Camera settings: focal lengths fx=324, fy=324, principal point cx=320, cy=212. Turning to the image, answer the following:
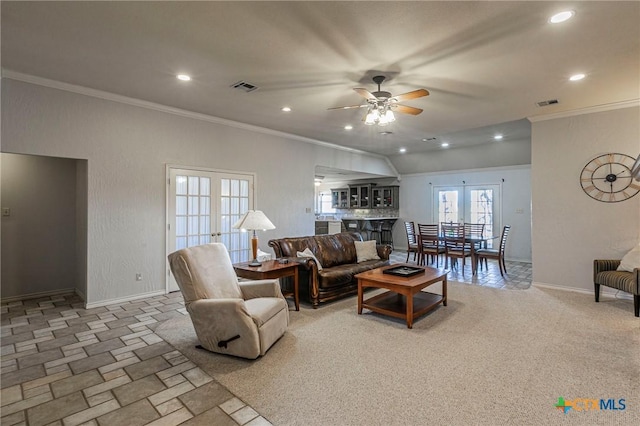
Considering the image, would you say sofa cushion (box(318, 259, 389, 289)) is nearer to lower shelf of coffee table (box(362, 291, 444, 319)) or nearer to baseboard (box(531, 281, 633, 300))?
lower shelf of coffee table (box(362, 291, 444, 319))

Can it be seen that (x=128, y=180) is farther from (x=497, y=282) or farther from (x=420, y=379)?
(x=497, y=282)

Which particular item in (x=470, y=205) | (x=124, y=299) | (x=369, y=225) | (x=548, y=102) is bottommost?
(x=124, y=299)

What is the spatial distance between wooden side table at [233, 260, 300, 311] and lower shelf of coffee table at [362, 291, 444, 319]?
3.03 feet

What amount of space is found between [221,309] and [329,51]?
2604 millimetres

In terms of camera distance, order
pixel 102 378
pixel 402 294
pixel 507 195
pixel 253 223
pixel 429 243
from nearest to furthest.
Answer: pixel 102 378 < pixel 402 294 < pixel 253 223 < pixel 429 243 < pixel 507 195

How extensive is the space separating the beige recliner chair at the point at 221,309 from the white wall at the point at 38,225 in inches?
131

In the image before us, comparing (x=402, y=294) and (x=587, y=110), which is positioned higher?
(x=587, y=110)

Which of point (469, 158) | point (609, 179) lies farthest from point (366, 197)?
point (609, 179)

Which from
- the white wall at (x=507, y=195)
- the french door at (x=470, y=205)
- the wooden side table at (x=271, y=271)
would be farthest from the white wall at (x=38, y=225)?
the french door at (x=470, y=205)

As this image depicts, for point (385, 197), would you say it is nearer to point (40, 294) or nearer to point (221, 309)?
point (221, 309)

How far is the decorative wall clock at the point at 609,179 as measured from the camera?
469 centimetres

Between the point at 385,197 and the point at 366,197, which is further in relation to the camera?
the point at 366,197

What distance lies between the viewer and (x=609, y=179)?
4809 mm

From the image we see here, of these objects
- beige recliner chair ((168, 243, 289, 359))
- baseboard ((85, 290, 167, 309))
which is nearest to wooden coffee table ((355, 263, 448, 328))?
beige recliner chair ((168, 243, 289, 359))
